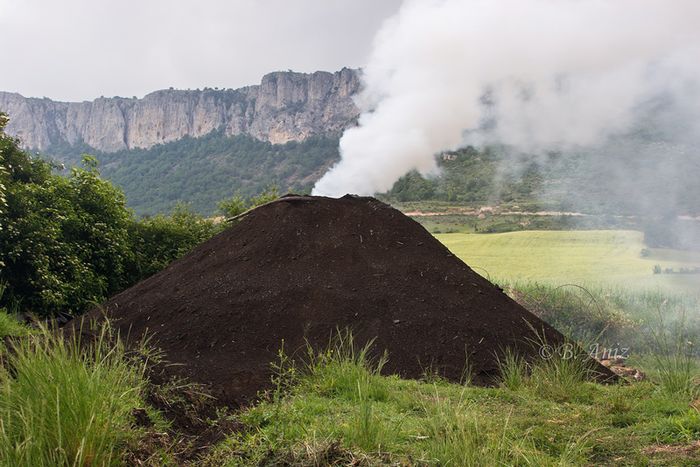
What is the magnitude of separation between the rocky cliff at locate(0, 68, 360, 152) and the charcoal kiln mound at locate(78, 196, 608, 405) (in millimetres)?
67630

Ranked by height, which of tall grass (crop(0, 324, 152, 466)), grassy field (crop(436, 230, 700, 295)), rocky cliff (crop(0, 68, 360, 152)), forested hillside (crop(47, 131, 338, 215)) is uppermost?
rocky cliff (crop(0, 68, 360, 152))

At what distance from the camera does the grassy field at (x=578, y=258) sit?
53.6ft

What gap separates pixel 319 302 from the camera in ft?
26.3

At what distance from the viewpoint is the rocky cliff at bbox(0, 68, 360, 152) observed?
3322 inches

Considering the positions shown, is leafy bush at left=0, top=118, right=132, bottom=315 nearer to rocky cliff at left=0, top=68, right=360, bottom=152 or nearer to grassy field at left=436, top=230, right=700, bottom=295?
grassy field at left=436, top=230, right=700, bottom=295

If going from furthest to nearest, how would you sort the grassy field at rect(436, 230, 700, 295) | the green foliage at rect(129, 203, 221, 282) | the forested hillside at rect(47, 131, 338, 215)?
the forested hillside at rect(47, 131, 338, 215) < the grassy field at rect(436, 230, 700, 295) < the green foliage at rect(129, 203, 221, 282)

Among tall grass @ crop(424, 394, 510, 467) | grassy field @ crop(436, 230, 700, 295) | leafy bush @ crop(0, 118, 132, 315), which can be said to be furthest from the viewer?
grassy field @ crop(436, 230, 700, 295)

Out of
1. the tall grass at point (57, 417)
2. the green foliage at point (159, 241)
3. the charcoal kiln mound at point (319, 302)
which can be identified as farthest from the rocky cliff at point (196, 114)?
the tall grass at point (57, 417)

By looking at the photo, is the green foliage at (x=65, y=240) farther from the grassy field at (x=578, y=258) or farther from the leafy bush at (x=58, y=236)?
the grassy field at (x=578, y=258)

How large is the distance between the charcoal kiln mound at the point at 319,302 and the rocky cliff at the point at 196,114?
6763 cm

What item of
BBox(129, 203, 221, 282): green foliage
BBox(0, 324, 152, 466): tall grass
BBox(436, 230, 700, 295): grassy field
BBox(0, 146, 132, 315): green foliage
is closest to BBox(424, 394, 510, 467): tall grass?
BBox(0, 324, 152, 466): tall grass

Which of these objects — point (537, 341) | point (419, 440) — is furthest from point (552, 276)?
point (419, 440)

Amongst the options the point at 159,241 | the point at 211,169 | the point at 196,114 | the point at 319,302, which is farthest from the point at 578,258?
the point at 196,114

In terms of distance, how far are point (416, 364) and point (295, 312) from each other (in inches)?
75.1
